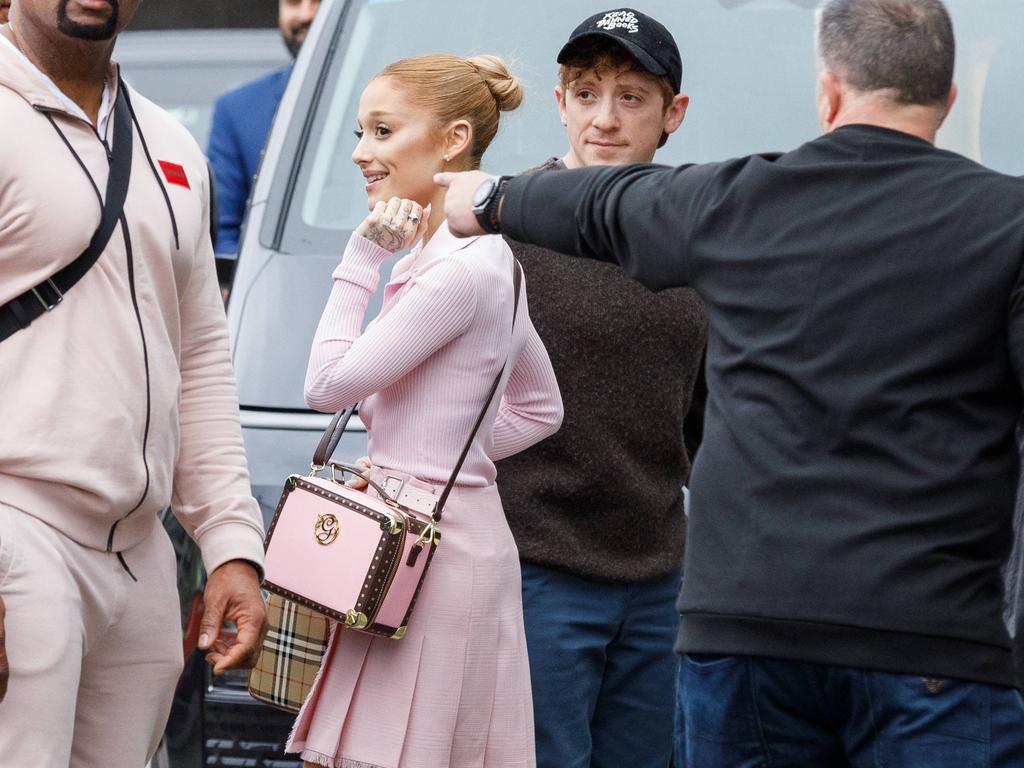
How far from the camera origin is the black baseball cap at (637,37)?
3.64 m

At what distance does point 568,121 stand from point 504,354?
28.1 inches

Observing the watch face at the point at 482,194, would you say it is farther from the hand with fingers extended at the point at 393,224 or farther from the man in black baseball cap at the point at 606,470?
the man in black baseball cap at the point at 606,470

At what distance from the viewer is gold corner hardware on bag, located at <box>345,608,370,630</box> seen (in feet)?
10.0

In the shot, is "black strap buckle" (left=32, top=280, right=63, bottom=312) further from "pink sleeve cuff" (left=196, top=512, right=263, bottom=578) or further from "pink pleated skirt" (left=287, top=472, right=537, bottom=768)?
"pink pleated skirt" (left=287, top=472, right=537, bottom=768)

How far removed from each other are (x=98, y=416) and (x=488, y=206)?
2.25 feet

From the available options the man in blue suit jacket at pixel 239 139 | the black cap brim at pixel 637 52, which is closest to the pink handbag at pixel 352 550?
the black cap brim at pixel 637 52

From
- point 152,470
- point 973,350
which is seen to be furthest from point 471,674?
point 973,350

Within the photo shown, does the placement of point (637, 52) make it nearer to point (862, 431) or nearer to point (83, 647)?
point (862, 431)

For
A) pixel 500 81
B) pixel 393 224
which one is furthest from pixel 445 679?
pixel 500 81

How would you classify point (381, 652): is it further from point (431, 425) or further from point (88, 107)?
point (88, 107)

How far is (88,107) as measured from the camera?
9.38 feet

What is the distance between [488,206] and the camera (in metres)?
2.92

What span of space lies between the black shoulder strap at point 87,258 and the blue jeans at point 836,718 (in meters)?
1.04

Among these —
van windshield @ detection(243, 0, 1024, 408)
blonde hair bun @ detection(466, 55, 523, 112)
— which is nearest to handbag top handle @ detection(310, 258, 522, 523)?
blonde hair bun @ detection(466, 55, 523, 112)
